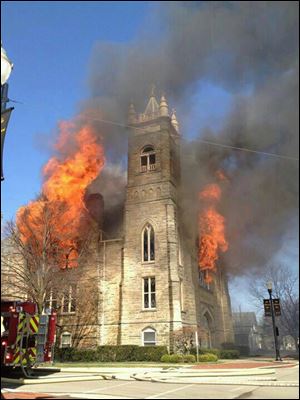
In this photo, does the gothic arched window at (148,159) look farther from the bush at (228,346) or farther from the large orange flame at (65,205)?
the bush at (228,346)

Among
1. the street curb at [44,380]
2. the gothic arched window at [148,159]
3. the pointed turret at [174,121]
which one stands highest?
the pointed turret at [174,121]

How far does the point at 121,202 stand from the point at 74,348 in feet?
40.2

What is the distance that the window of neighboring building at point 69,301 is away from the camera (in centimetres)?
2870

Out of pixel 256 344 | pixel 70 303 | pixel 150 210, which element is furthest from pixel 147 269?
pixel 256 344

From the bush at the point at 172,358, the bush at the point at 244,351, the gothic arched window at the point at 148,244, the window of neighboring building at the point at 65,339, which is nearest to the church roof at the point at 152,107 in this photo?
the gothic arched window at the point at 148,244

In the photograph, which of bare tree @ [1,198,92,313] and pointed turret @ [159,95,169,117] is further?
pointed turret @ [159,95,169,117]

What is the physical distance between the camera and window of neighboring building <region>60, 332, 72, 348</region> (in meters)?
30.2

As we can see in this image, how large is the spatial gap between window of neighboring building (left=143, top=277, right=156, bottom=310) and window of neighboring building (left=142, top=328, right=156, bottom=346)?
1526 millimetres

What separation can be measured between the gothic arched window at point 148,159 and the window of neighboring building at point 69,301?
10.7 m

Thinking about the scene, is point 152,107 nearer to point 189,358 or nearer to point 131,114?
point 131,114

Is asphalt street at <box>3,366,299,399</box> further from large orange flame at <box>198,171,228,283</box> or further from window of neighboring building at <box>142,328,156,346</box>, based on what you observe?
large orange flame at <box>198,171,228,283</box>

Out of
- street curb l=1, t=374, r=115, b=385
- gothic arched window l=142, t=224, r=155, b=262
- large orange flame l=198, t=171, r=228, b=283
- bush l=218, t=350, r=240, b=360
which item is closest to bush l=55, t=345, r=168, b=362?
bush l=218, t=350, r=240, b=360

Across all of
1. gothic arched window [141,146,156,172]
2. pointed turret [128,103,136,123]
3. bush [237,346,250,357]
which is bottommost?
bush [237,346,250,357]

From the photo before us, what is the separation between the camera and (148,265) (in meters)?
29.4
